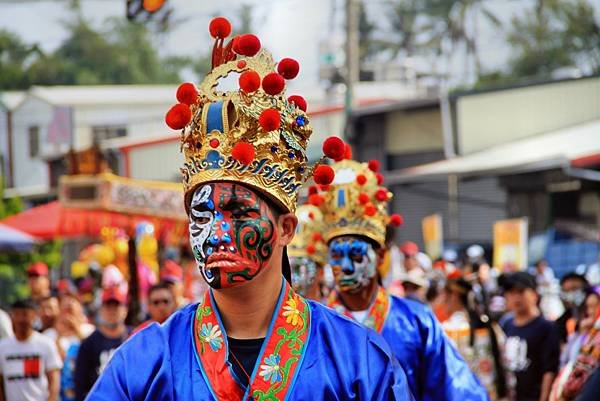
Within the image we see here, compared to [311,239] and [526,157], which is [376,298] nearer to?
[311,239]

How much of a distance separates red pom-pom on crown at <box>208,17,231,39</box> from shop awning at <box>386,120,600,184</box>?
16.8 metres

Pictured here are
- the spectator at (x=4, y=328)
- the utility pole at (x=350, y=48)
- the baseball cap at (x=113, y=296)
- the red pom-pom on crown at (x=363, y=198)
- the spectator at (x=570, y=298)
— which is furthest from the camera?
the utility pole at (x=350, y=48)

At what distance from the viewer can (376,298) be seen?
23.8 feet

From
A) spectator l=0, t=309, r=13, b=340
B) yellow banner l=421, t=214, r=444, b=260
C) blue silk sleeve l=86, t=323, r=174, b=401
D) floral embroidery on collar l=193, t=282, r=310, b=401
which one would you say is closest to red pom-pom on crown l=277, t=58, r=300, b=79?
floral embroidery on collar l=193, t=282, r=310, b=401

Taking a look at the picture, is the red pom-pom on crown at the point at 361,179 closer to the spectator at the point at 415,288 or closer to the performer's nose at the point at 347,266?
the performer's nose at the point at 347,266

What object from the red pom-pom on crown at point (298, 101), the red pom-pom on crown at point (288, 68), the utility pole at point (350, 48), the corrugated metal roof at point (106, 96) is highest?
the corrugated metal roof at point (106, 96)

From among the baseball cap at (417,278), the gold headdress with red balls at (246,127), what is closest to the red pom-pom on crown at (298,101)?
the gold headdress with red balls at (246,127)

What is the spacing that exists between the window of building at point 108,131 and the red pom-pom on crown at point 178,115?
134 feet

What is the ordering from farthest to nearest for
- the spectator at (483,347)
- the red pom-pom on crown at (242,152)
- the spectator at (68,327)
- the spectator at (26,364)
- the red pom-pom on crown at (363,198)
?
the spectator at (68,327), the spectator at (26,364), the spectator at (483,347), the red pom-pom on crown at (363,198), the red pom-pom on crown at (242,152)

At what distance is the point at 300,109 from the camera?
455cm

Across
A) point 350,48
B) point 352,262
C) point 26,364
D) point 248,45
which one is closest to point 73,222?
point 350,48

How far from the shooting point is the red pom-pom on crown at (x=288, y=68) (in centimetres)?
438

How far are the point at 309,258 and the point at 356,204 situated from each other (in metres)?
1.13

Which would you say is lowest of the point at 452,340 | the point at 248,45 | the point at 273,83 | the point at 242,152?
the point at 452,340
